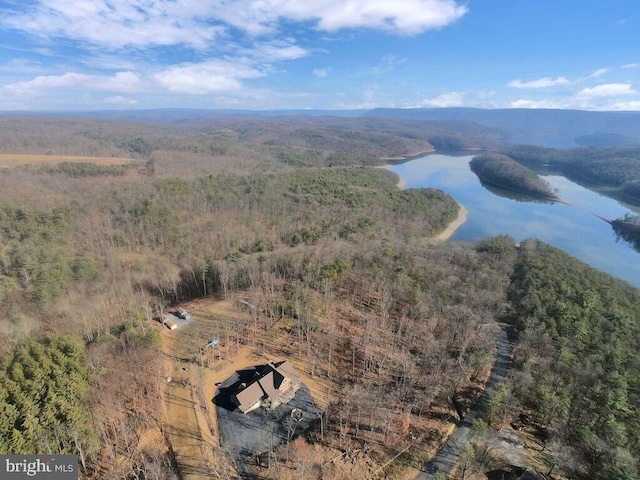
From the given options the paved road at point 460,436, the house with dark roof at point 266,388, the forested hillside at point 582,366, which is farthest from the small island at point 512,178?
the house with dark roof at point 266,388

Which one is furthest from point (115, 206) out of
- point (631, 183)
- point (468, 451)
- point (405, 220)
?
point (631, 183)

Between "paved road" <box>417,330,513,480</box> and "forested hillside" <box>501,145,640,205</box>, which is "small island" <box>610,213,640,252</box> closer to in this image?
"forested hillside" <box>501,145,640,205</box>

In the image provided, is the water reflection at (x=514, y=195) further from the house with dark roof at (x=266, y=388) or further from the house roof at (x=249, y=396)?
the house roof at (x=249, y=396)

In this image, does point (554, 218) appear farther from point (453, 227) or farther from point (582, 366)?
point (582, 366)

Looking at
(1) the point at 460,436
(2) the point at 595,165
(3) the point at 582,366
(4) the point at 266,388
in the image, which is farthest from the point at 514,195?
(4) the point at 266,388

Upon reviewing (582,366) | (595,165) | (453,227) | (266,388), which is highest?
(595,165)

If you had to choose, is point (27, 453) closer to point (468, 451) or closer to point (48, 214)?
point (468, 451)

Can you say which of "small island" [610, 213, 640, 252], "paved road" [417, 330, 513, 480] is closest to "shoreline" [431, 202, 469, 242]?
"small island" [610, 213, 640, 252]
